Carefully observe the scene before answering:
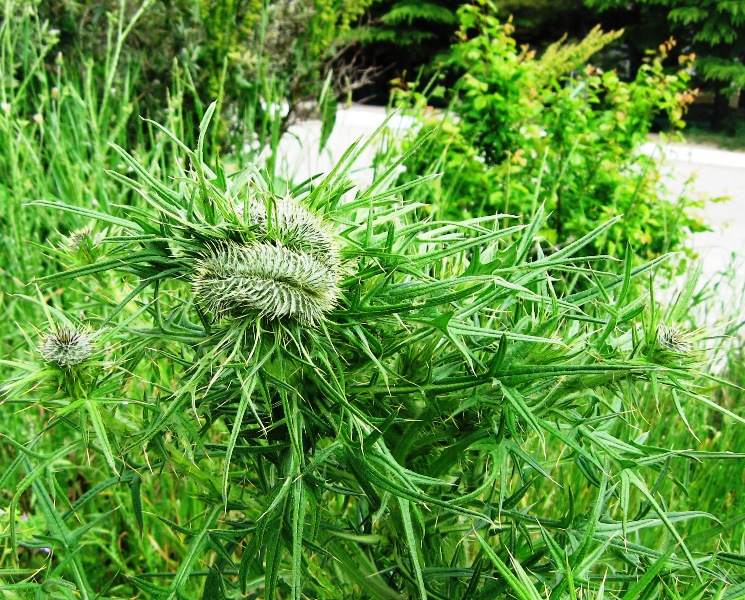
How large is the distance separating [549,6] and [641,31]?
6.22 ft

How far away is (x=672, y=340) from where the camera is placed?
0.85 m

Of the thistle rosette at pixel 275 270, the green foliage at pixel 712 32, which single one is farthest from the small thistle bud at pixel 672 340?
the green foliage at pixel 712 32

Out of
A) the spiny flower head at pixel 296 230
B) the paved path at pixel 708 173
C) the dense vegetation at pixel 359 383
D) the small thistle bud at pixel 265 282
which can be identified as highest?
the spiny flower head at pixel 296 230

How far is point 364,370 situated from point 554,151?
2.51 m

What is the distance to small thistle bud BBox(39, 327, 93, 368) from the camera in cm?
84

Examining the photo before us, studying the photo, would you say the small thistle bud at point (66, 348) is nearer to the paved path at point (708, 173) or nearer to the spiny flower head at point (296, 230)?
the spiny flower head at point (296, 230)

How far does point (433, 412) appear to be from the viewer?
0.87 meters

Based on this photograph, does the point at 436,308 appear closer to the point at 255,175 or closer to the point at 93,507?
the point at 255,175

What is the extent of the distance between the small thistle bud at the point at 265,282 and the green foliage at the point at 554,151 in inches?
84.8

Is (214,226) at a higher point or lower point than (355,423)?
higher

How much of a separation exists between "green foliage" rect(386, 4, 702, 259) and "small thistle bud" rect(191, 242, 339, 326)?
215cm

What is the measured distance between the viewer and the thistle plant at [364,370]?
76 centimetres

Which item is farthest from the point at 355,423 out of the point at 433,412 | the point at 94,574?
the point at 94,574

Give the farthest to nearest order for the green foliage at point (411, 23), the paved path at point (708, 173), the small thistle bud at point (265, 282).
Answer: the green foliage at point (411, 23) → the paved path at point (708, 173) → the small thistle bud at point (265, 282)
